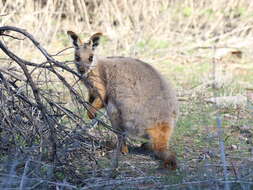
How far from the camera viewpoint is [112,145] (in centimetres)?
492

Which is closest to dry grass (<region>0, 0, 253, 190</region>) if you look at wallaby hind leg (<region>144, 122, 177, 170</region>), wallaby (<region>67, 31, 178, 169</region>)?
wallaby (<region>67, 31, 178, 169</region>)

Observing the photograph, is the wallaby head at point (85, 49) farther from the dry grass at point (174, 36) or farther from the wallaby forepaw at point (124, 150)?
the dry grass at point (174, 36)

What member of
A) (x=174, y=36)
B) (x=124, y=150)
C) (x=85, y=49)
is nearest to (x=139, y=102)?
(x=124, y=150)

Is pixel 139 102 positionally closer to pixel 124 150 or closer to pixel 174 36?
pixel 124 150

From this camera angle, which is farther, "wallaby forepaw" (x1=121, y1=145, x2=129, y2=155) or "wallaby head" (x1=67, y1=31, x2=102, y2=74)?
"wallaby head" (x1=67, y1=31, x2=102, y2=74)

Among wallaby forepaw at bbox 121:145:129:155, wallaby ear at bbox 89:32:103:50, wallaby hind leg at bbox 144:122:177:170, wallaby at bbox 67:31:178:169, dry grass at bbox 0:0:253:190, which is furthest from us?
dry grass at bbox 0:0:253:190

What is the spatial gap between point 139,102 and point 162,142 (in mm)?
497

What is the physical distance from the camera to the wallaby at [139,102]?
17.2 ft

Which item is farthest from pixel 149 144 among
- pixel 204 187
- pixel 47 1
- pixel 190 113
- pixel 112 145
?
pixel 47 1

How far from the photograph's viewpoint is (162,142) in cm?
517

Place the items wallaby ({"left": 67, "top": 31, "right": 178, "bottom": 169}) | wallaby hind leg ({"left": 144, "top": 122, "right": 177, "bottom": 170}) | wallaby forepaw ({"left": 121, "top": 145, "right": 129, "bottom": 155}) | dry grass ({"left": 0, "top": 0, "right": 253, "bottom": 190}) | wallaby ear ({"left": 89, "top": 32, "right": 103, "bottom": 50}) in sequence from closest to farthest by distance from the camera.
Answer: wallaby hind leg ({"left": 144, "top": 122, "right": 177, "bottom": 170}) < wallaby ({"left": 67, "top": 31, "right": 178, "bottom": 169}) < wallaby forepaw ({"left": 121, "top": 145, "right": 129, "bottom": 155}) < wallaby ear ({"left": 89, "top": 32, "right": 103, "bottom": 50}) < dry grass ({"left": 0, "top": 0, "right": 253, "bottom": 190})

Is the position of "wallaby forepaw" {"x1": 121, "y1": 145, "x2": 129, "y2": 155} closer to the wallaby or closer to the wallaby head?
the wallaby

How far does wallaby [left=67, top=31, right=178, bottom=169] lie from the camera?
524 cm

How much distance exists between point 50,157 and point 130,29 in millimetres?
7067
